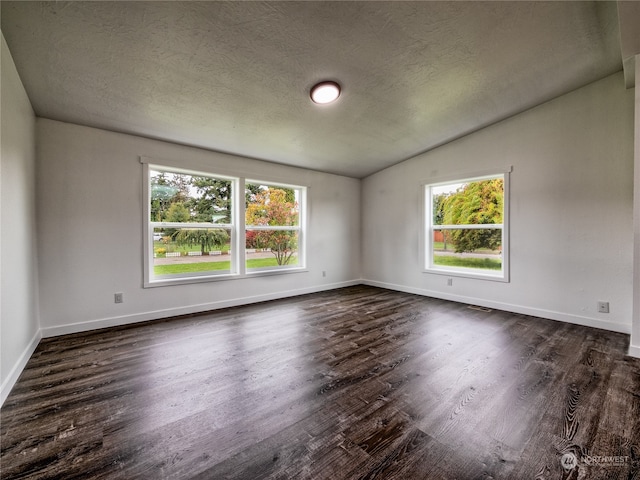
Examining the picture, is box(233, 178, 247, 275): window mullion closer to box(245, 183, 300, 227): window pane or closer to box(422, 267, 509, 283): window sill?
box(245, 183, 300, 227): window pane

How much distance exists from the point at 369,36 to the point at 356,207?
3.75 m

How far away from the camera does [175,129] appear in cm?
315

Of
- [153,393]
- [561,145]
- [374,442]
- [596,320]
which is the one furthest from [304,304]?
[561,145]

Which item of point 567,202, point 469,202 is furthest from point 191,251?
point 567,202

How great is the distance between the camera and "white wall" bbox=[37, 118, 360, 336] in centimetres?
280

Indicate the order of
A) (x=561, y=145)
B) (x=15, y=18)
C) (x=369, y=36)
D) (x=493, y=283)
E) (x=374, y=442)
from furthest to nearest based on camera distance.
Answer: (x=493, y=283) < (x=561, y=145) < (x=369, y=36) < (x=15, y=18) < (x=374, y=442)

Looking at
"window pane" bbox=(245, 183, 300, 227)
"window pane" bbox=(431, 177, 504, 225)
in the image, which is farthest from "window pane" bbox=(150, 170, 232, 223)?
"window pane" bbox=(431, 177, 504, 225)

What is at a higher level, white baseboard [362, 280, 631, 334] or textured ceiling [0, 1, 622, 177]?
textured ceiling [0, 1, 622, 177]

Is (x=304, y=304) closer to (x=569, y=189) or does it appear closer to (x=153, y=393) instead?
(x=153, y=393)

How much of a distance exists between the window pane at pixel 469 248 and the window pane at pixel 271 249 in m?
2.55

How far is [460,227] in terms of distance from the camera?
14.1ft

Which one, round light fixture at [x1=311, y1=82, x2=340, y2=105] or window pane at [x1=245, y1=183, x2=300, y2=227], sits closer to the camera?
round light fixture at [x1=311, y1=82, x2=340, y2=105]

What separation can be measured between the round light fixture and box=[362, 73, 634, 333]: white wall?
2525 mm

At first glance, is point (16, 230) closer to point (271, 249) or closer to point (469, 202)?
point (271, 249)
